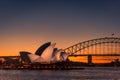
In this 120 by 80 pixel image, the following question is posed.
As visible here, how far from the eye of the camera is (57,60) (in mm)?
186500

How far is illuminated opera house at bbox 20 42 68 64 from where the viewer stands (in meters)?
176

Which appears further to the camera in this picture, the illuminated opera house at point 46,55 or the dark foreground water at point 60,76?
the illuminated opera house at point 46,55

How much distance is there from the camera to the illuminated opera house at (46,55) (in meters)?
176

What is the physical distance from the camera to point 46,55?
18038cm

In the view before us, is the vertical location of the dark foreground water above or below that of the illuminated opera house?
below

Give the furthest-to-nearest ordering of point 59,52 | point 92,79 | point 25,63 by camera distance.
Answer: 1. point 25,63
2. point 59,52
3. point 92,79

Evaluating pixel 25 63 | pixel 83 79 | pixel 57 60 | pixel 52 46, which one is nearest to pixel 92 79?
pixel 83 79

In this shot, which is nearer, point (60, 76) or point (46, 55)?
point (60, 76)

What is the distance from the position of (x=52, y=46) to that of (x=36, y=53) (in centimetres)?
1105

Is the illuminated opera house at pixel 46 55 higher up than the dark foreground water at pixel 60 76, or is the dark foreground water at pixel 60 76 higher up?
the illuminated opera house at pixel 46 55

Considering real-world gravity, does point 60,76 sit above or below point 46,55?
below

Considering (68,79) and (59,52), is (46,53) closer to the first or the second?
(59,52)

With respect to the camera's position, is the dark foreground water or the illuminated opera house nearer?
the dark foreground water

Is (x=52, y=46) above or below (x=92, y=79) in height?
above
